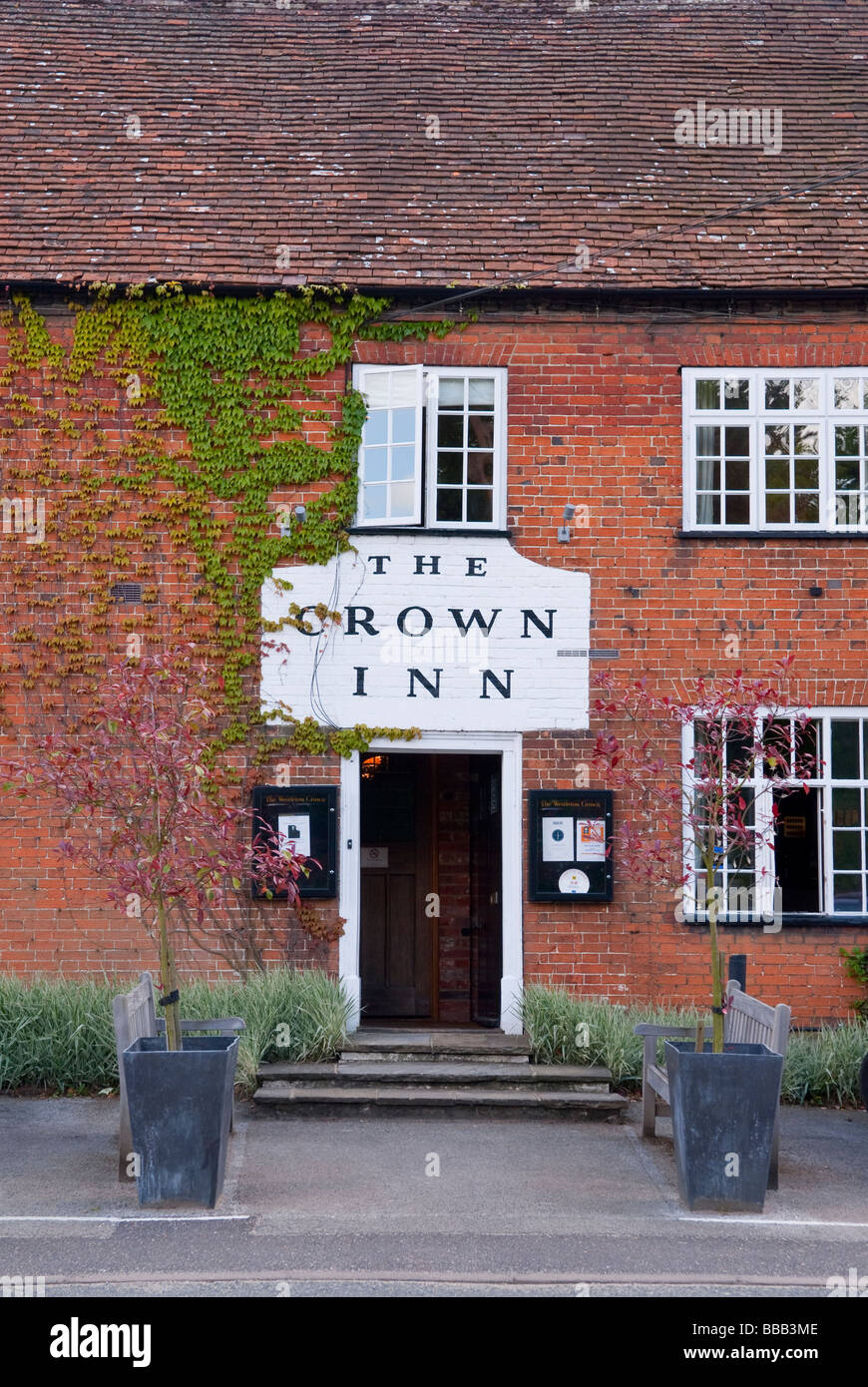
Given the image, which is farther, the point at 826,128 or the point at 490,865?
the point at 826,128

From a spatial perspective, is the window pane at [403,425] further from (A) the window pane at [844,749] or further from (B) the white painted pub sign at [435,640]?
(A) the window pane at [844,749]

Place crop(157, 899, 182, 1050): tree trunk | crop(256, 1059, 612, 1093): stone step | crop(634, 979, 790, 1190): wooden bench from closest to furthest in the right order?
1. crop(157, 899, 182, 1050): tree trunk
2. crop(634, 979, 790, 1190): wooden bench
3. crop(256, 1059, 612, 1093): stone step

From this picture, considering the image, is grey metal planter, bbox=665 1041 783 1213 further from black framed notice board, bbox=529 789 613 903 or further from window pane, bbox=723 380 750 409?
window pane, bbox=723 380 750 409

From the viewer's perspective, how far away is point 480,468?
35.6 feet

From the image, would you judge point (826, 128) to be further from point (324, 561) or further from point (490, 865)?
point (490, 865)

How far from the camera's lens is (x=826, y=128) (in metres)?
12.3

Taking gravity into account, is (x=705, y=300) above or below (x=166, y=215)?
below

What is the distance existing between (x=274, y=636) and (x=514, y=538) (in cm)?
208

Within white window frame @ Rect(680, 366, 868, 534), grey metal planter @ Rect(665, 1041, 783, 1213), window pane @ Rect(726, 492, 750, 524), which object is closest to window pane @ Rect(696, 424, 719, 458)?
white window frame @ Rect(680, 366, 868, 534)

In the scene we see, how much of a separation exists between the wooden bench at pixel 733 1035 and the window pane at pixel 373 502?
4.59m

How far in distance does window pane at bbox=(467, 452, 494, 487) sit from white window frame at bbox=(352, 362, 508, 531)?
74 mm

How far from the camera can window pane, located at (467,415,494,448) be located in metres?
10.9

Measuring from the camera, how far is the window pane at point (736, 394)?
10836 millimetres

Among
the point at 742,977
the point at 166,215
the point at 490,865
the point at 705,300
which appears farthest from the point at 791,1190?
the point at 166,215
